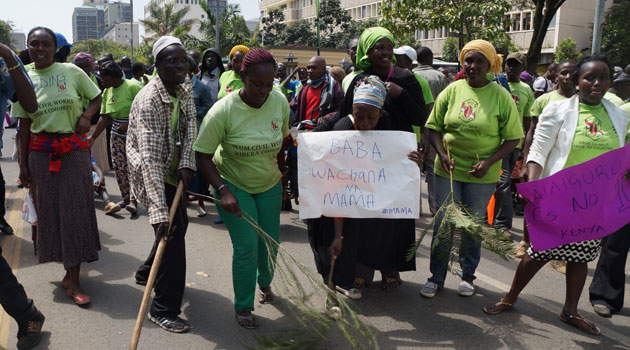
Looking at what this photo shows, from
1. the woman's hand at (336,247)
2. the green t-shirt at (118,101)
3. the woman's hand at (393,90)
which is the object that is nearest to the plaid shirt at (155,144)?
the woman's hand at (336,247)

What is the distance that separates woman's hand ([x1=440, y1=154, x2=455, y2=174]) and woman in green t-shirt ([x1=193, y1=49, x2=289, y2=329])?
1300 millimetres

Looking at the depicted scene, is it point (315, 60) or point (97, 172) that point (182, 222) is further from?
point (97, 172)

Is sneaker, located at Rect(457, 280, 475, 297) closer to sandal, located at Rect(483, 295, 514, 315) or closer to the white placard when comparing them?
sandal, located at Rect(483, 295, 514, 315)

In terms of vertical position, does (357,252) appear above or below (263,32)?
below

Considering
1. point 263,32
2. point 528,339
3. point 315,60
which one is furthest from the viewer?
point 263,32

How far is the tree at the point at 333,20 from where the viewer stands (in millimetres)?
60000

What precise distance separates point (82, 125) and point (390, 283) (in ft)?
9.38

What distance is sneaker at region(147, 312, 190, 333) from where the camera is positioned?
4.03 m

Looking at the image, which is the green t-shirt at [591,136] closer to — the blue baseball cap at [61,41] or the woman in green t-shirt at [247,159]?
the woman in green t-shirt at [247,159]

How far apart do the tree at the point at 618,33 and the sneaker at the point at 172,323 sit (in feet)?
124

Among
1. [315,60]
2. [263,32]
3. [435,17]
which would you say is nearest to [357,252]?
[315,60]

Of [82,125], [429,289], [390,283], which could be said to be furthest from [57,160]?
[429,289]

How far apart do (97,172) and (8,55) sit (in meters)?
4.65

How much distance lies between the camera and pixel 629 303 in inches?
185
